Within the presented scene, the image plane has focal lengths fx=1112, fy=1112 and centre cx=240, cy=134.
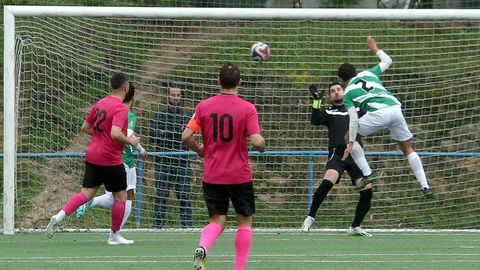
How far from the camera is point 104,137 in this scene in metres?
11.3

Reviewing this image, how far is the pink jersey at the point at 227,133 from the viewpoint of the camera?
8812mm

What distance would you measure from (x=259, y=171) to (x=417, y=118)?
2229 millimetres

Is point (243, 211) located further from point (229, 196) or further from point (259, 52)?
point (259, 52)

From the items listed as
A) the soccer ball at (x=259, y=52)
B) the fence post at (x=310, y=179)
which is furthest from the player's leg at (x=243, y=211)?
the fence post at (x=310, y=179)

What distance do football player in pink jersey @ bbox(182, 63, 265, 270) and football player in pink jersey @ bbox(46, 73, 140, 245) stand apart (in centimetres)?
219

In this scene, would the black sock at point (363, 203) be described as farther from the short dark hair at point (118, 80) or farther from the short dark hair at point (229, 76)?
the short dark hair at point (229, 76)

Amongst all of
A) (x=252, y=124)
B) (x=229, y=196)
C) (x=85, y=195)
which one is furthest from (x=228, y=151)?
(x=85, y=195)

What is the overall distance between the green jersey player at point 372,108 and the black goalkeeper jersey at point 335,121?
441 mm

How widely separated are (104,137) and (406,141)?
11.6ft

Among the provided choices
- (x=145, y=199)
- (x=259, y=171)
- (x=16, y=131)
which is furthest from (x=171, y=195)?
(x=16, y=131)

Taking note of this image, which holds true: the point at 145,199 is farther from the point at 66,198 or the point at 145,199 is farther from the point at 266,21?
the point at 266,21

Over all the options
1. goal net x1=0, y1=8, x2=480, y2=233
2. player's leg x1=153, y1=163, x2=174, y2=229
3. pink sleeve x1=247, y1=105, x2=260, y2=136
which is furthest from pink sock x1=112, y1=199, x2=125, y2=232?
pink sleeve x1=247, y1=105, x2=260, y2=136

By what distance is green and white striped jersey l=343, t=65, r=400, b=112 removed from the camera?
12328mm

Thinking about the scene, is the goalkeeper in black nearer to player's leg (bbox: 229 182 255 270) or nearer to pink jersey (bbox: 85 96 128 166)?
pink jersey (bbox: 85 96 128 166)
